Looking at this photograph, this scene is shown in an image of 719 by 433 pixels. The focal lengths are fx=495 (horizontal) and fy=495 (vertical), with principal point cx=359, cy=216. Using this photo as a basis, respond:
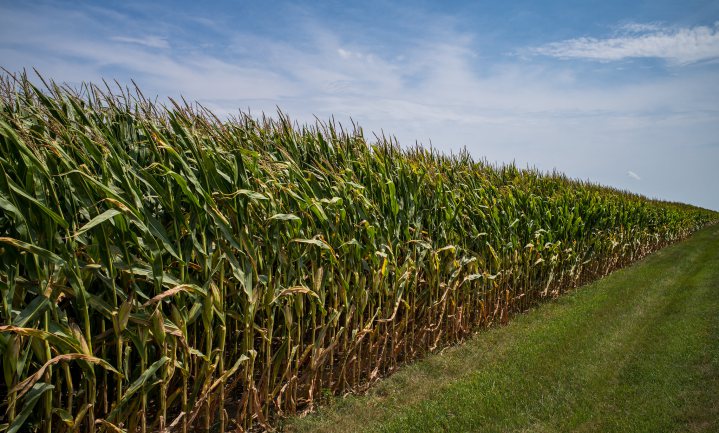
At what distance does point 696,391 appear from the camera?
216 inches

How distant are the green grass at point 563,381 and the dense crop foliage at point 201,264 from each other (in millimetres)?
401

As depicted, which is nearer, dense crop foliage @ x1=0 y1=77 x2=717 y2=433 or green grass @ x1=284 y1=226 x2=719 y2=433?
dense crop foliage @ x1=0 y1=77 x2=717 y2=433

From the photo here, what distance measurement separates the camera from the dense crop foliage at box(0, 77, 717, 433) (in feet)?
9.00

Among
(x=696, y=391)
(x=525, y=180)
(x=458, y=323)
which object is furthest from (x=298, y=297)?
(x=525, y=180)

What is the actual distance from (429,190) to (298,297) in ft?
9.89

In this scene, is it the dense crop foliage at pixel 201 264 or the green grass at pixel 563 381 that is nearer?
the dense crop foliage at pixel 201 264

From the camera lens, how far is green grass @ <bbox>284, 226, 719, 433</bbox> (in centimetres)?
470

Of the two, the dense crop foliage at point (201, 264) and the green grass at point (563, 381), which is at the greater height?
the dense crop foliage at point (201, 264)

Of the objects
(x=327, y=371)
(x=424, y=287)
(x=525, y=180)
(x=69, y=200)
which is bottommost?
(x=327, y=371)

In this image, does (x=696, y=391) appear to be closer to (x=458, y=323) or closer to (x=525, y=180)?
(x=458, y=323)

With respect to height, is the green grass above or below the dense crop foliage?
below

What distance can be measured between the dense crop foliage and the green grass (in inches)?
15.8

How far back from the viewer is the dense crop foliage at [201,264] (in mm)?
2744

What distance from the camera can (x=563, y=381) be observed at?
5750mm
